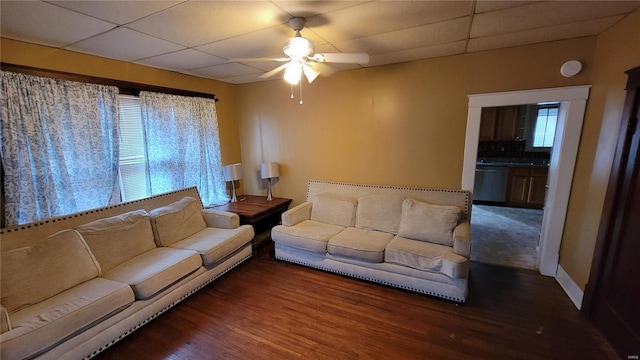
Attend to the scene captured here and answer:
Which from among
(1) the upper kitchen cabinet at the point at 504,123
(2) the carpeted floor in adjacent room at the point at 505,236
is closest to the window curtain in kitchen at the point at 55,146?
(2) the carpeted floor in adjacent room at the point at 505,236

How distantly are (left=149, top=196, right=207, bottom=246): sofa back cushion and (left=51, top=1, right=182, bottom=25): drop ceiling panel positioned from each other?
1.85 m

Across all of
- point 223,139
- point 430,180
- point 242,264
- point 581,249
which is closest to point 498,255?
point 581,249

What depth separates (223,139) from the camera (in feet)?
13.7

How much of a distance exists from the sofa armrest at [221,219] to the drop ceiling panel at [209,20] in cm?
191

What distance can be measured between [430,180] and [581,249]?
4.84 ft

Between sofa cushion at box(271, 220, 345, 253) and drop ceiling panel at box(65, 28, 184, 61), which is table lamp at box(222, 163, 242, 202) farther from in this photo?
drop ceiling panel at box(65, 28, 184, 61)

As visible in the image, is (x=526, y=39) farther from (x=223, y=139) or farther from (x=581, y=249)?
(x=223, y=139)

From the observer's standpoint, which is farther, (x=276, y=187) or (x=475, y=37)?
(x=276, y=187)

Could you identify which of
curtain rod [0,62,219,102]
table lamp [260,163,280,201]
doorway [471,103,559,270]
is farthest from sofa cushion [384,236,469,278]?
curtain rod [0,62,219,102]

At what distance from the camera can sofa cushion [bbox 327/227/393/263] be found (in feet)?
8.67

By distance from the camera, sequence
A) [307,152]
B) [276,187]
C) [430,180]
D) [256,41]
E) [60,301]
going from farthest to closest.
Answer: [276,187] < [307,152] < [430,180] < [256,41] < [60,301]

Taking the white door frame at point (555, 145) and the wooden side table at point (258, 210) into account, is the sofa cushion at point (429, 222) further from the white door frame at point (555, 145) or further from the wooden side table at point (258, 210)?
the wooden side table at point (258, 210)

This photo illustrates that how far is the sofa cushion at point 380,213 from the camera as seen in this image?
10.2 feet

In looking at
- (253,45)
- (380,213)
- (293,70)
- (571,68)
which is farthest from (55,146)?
(571,68)
